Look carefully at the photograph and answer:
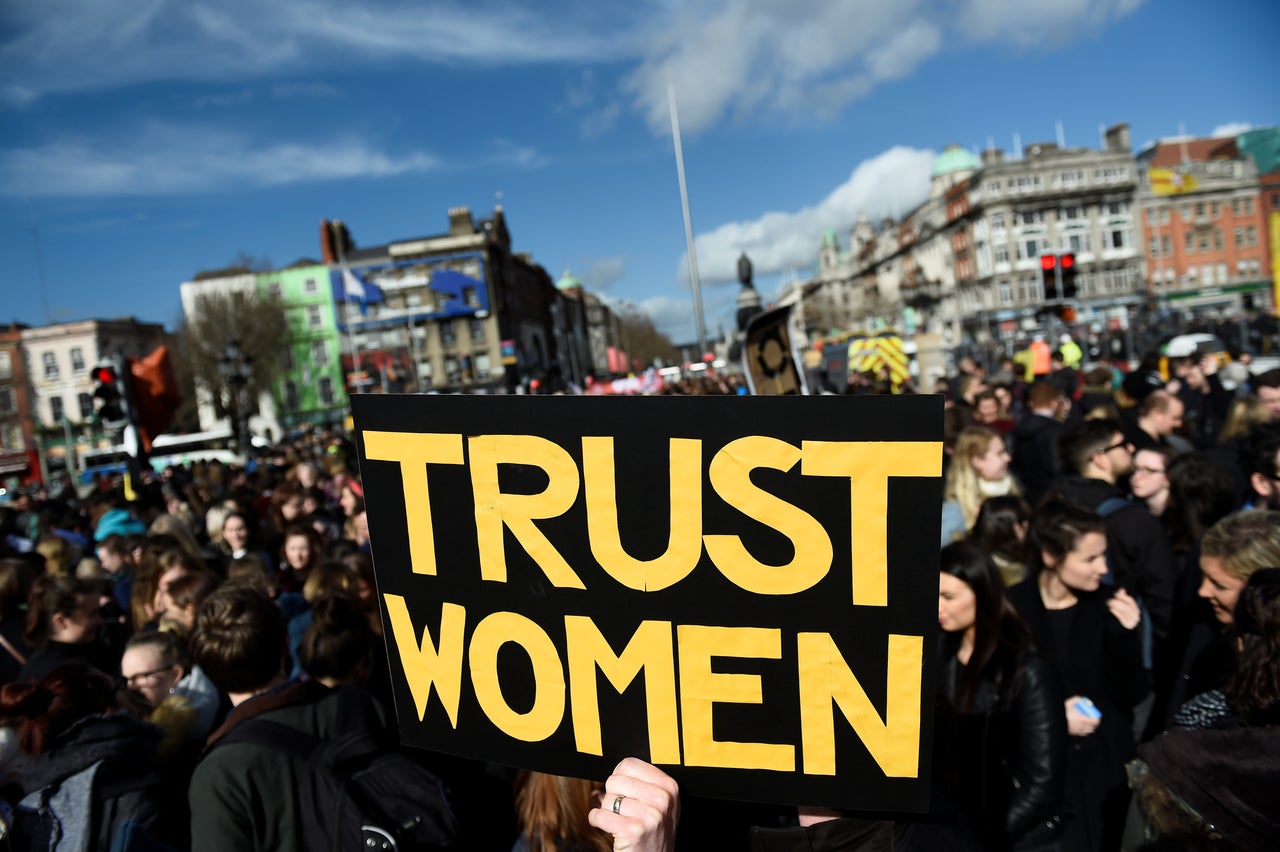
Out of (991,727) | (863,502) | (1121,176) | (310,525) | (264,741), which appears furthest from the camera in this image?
(1121,176)

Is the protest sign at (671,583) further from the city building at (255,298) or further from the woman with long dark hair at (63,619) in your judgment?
the city building at (255,298)

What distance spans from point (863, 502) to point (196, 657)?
2.41 metres

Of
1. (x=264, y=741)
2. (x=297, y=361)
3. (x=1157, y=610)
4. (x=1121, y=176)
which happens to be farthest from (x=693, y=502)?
(x=1121, y=176)

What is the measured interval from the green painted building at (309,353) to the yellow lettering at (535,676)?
58.2 m

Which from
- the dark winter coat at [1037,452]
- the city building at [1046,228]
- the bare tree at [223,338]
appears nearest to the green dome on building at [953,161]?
the city building at [1046,228]

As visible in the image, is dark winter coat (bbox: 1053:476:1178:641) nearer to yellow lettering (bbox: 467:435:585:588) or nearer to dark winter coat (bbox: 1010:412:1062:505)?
dark winter coat (bbox: 1010:412:1062:505)

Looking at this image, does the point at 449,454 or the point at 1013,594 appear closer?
the point at 449,454

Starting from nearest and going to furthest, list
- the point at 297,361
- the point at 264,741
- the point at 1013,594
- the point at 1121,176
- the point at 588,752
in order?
1. the point at 588,752
2. the point at 264,741
3. the point at 1013,594
4. the point at 297,361
5. the point at 1121,176

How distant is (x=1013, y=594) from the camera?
3.53 metres

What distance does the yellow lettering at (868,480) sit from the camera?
1512 mm

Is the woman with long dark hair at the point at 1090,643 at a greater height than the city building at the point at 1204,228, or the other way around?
the city building at the point at 1204,228

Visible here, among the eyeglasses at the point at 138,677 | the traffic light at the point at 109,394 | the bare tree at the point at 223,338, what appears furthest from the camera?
the bare tree at the point at 223,338

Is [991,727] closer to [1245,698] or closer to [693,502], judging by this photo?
[1245,698]

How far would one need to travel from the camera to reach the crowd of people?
1.80 meters
